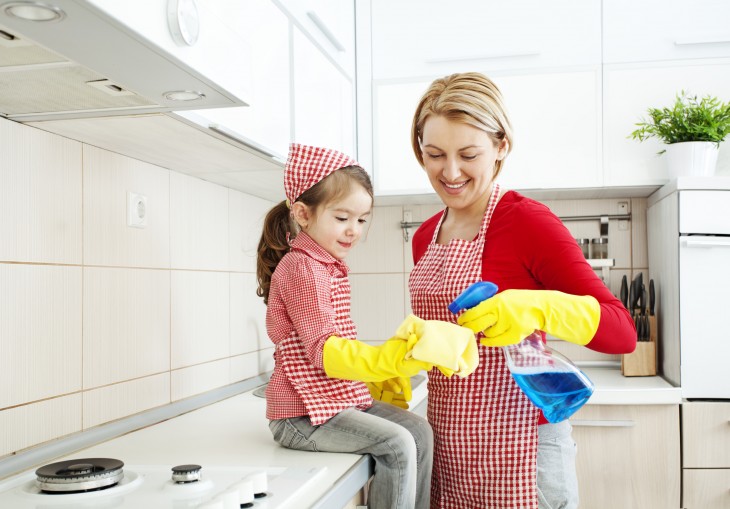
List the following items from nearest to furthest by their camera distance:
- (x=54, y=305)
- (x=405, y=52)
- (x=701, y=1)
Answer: (x=54, y=305) < (x=701, y=1) < (x=405, y=52)

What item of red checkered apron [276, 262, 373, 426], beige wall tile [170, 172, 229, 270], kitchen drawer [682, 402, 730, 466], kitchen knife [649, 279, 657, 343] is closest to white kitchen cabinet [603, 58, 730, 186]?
kitchen knife [649, 279, 657, 343]

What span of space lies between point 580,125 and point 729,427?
0.97 m

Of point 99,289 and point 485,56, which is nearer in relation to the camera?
point 99,289

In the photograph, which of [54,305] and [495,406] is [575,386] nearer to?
[495,406]

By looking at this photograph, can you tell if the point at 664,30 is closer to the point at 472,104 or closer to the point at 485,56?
the point at 485,56

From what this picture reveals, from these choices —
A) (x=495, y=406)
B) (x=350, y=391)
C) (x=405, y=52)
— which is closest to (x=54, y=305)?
(x=350, y=391)

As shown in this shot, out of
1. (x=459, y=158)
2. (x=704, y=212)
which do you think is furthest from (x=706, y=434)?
(x=459, y=158)

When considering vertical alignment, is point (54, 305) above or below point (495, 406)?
above

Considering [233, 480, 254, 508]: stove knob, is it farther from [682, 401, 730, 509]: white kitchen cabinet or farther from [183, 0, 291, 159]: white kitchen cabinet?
[682, 401, 730, 509]: white kitchen cabinet

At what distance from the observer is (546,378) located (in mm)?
1073

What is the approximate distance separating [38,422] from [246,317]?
917 millimetres

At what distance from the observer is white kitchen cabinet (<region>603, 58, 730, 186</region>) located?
2246 mm

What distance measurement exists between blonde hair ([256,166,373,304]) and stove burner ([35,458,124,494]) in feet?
1.24

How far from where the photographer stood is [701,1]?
2225 mm
